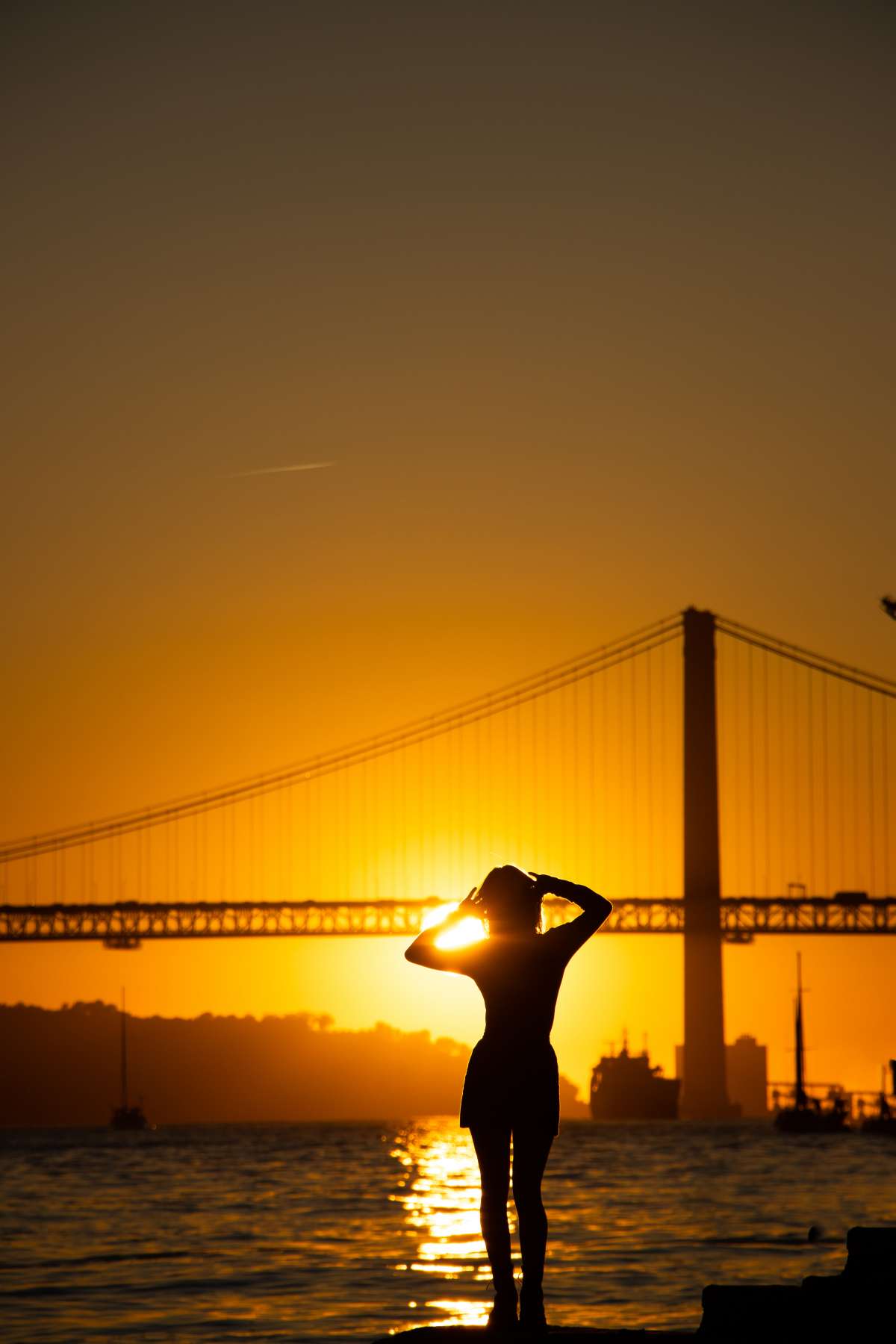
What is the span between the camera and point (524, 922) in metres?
8.13

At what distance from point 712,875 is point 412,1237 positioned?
163ft

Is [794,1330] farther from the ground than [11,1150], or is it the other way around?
[794,1330]

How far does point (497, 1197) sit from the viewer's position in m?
8.30

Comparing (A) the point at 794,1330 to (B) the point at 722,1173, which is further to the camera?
(B) the point at 722,1173

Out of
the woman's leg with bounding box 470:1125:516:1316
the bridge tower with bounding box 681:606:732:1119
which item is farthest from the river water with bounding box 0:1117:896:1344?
the woman's leg with bounding box 470:1125:516:1316

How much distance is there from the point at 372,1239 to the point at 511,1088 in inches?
1168

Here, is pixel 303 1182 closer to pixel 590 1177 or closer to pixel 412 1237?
pixel 590 1177

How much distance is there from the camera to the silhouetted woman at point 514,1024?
26.7 feet

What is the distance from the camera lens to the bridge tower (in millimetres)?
83875

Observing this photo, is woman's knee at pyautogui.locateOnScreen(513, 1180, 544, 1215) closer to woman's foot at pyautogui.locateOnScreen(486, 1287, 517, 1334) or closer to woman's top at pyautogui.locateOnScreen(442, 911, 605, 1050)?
woman's foot at pyautogui.locateOnScreen(486, 1287, 517, 1334)

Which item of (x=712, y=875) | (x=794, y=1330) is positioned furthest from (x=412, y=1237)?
(x=712, y=875)

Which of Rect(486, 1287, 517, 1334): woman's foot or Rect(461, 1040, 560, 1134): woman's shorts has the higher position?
Rect(461, 1040, 560, 1134): woman's shorts

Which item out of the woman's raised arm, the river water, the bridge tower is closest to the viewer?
the woman's raised arm

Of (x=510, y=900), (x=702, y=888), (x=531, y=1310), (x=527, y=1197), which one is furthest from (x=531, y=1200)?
(x=702, y=888)
